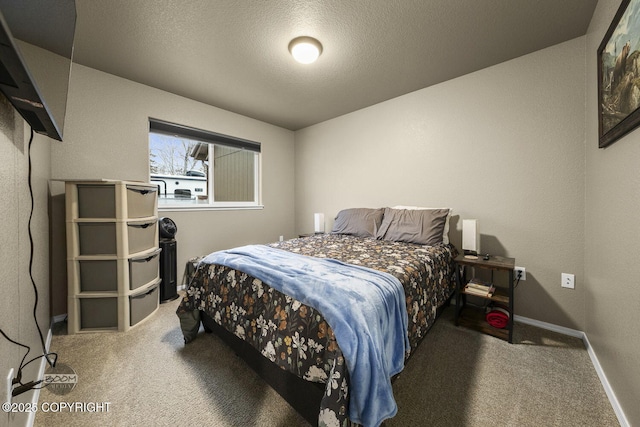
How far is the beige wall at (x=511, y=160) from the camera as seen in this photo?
1.95m

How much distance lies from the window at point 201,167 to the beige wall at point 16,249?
135cm

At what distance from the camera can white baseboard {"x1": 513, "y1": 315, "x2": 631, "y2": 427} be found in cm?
119

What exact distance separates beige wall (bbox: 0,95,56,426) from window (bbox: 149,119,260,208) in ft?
4.42

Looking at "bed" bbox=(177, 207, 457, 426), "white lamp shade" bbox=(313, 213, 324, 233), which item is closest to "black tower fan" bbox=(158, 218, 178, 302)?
"bed" bbox=(177, 207, 457, 426)

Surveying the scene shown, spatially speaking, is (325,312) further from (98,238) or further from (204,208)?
(204,208)

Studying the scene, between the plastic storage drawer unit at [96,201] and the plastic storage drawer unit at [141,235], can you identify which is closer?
the plastic storage drawer unit at [96,201]

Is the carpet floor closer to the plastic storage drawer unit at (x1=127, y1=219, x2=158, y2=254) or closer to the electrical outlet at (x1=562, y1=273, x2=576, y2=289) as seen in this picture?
the electrical outlet at (x1=562, y1=273, x2=576, y2=289)

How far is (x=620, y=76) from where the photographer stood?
4.05ft

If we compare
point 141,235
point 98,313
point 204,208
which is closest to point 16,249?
point 141,235

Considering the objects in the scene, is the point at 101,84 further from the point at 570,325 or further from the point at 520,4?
the point at 570,325

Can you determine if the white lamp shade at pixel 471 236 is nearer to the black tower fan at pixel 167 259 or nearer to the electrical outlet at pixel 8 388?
the electrical outlet at pixel 8 388

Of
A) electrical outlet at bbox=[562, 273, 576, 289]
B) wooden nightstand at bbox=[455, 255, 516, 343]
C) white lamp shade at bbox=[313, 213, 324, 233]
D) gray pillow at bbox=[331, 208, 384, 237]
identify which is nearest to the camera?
wooden nightstand at bbox=[455, 255, 516, 343]

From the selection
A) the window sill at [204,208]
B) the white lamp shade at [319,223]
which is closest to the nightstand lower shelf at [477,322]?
the white lamp shade at [319,223]

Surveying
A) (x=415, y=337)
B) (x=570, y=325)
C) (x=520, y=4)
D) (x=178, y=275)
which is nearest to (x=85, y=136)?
(x=178, y=275)
